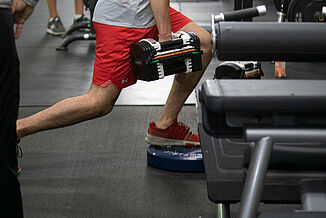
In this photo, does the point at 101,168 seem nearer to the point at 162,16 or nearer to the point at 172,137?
the point at 172,137

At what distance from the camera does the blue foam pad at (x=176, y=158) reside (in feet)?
9.09

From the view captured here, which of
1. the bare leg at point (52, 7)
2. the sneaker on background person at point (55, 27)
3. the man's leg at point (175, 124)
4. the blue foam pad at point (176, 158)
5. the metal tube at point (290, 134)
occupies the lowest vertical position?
the sneaker on background person at point (55, 27)

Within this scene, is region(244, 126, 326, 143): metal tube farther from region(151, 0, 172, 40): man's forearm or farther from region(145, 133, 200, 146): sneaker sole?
region(145, 133, 200, 146): sneaker sole

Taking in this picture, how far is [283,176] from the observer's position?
175 cm

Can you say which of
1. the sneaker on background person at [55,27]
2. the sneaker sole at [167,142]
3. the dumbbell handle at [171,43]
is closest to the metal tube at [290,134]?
the dumbbell handle at [171,43]

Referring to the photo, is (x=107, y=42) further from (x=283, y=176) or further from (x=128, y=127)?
(x=283, y=176)

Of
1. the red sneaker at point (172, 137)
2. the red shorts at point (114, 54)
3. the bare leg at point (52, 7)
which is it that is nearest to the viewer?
the red shorts at point (114, 54)

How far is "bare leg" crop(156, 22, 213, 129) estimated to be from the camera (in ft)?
9.02

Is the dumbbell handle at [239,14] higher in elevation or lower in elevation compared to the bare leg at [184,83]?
higher

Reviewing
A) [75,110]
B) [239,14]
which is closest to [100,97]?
[75,110]

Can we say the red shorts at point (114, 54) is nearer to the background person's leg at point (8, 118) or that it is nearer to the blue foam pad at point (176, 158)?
the blue foam pad at point (176, 158)

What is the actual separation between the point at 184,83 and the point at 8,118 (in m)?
1.43

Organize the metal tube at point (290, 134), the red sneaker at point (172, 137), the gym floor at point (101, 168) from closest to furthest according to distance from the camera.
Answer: the metal tube at point (290, 134), the gym floor at point (101, 168), the red sneaker at point (172, 137)

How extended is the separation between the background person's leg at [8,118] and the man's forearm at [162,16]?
3.67 ft
